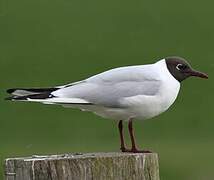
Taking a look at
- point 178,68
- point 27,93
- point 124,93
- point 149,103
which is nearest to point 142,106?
point 149,103

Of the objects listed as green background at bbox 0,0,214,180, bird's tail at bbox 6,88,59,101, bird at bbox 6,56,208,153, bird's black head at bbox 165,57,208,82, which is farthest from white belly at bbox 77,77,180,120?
green background at bbox 0,0,214,180

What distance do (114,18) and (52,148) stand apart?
16495mm

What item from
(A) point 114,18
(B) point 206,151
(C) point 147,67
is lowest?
(B) point 206,151

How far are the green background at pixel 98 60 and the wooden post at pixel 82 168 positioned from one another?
1005cm

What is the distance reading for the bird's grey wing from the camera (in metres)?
6.39

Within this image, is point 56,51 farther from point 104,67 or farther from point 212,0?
point 212,0

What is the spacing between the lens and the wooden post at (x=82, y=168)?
4523mm

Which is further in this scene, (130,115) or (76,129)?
(76,129)

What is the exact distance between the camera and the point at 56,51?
31.8 meters

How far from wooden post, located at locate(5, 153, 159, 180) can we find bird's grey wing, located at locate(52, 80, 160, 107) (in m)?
1.66

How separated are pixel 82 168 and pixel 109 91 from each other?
1896 mm

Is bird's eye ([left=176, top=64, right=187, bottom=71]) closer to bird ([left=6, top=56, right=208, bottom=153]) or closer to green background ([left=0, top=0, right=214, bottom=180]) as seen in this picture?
bird ([left=6, top=56, right=208, bottom=153])

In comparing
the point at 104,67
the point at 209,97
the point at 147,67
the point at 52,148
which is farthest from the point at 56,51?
the point at 147,67

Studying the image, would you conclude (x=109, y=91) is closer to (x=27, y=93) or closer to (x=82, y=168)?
(x=27, y=93)
